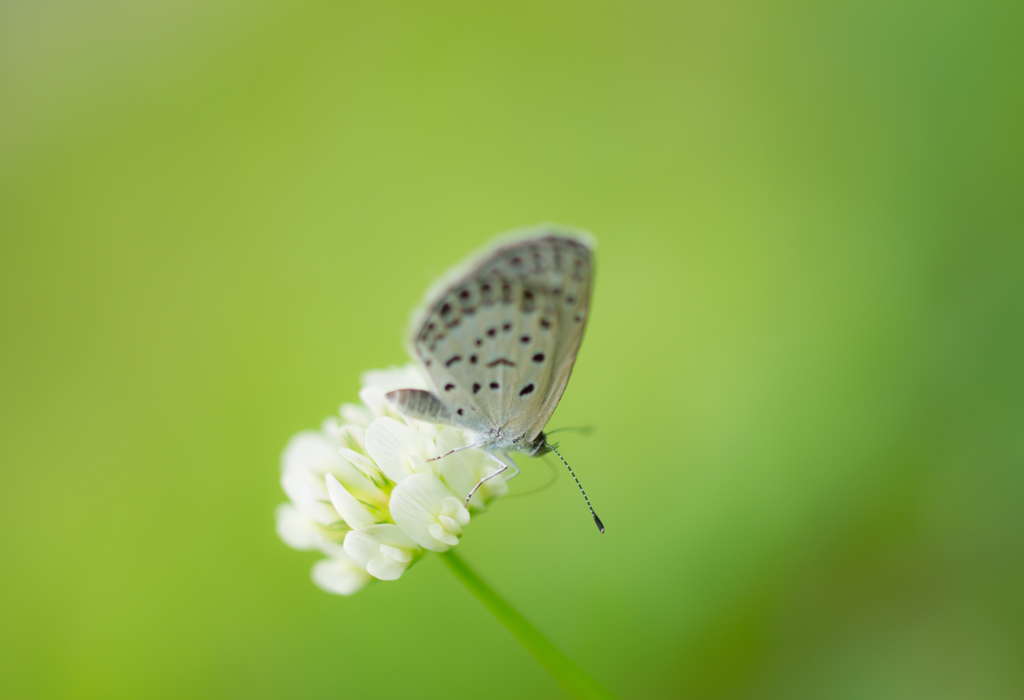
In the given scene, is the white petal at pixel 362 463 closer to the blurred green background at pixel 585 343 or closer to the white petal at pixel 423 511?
the white petal at pixel 423 511

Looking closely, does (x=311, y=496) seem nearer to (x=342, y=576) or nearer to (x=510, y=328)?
(x=342, y=576)

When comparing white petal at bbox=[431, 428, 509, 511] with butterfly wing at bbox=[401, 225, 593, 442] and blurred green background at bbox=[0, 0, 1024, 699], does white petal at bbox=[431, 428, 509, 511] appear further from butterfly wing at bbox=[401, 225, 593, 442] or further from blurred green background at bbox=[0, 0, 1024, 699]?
blurred green background at bbox=[0, 0, 1024, 699]

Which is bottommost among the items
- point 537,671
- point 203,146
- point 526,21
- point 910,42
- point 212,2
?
point 537,671

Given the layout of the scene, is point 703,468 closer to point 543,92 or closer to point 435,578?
point 435,578

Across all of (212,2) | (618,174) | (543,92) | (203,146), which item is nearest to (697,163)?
(618,174)

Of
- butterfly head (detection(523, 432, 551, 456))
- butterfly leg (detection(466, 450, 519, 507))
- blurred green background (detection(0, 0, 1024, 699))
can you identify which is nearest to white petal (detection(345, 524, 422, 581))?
butterfly leg (detection(466, 450, 519, 507))
